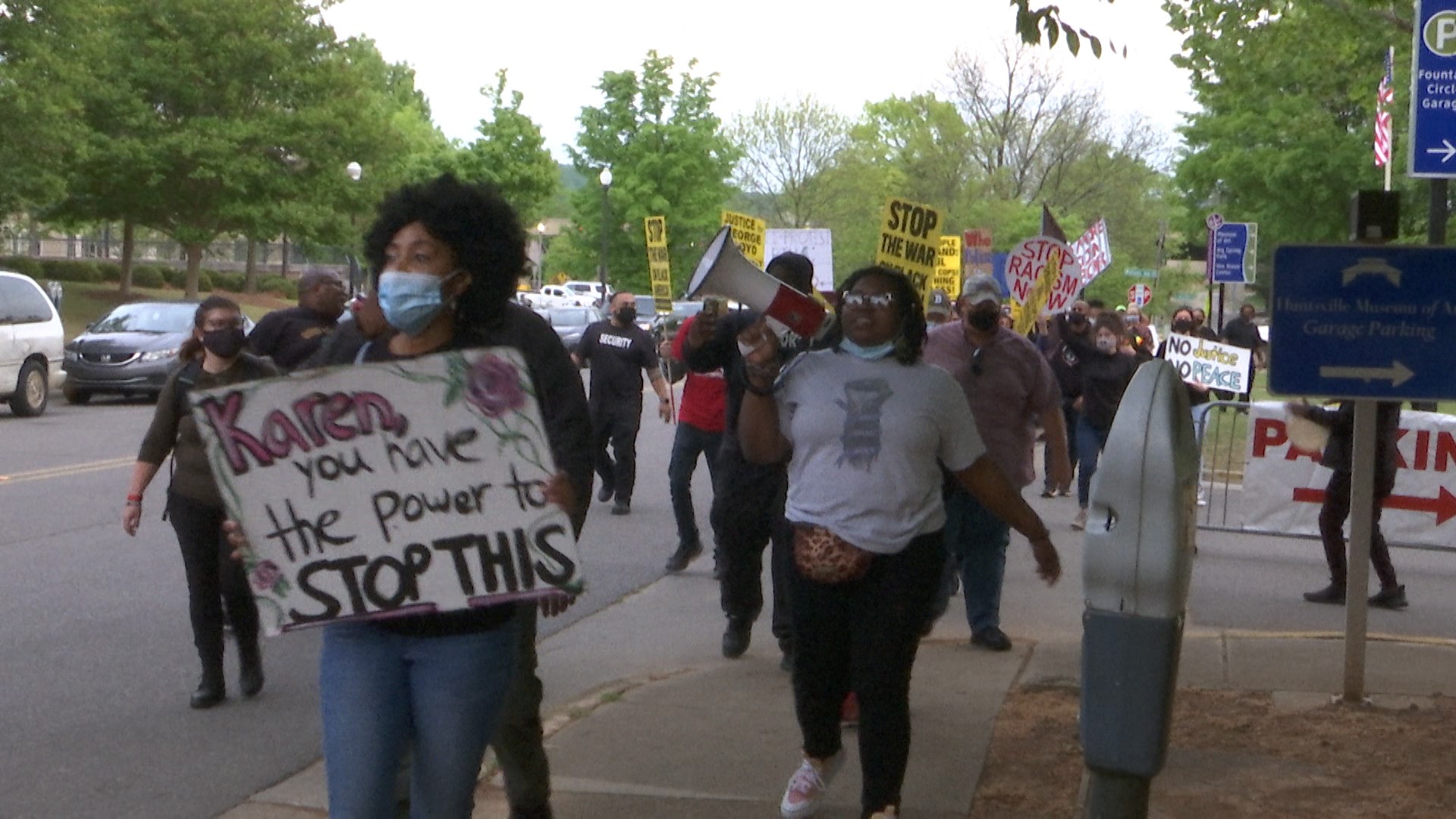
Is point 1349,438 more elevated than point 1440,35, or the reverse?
point 1440,35

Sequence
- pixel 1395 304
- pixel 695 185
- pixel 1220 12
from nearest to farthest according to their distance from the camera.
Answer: pixel 1395 304 → pixel 1220 12 → pixel 695 185

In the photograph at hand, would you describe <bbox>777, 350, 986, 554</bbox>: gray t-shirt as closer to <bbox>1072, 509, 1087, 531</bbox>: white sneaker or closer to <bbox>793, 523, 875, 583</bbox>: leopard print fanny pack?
<bbox>793, 523, 875, 583</bbox>: leopard print fanny pack

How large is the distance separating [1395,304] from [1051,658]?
245 centimetres

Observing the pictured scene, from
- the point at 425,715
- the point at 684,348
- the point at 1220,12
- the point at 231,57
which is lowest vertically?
the point at 425,715

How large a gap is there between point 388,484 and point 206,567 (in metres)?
3.78

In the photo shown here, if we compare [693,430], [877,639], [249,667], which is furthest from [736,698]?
[693,430]

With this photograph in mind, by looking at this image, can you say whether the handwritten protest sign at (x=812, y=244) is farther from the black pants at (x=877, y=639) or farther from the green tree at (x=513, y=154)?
the green tree at (x=513, y=154)

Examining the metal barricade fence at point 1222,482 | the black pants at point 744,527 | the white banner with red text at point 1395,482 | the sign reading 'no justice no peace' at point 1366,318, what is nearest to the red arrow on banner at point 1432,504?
the white banner with red text at point 1395,482

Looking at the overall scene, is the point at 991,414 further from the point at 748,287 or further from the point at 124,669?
the point at 124,669

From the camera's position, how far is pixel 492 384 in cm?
383

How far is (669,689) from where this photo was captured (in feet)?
25.2

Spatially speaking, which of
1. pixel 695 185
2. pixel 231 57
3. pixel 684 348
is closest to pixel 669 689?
pixel 684 348

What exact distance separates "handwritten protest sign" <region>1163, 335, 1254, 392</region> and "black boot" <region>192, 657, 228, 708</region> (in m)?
11.4

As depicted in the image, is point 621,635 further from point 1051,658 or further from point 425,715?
point 425,715
